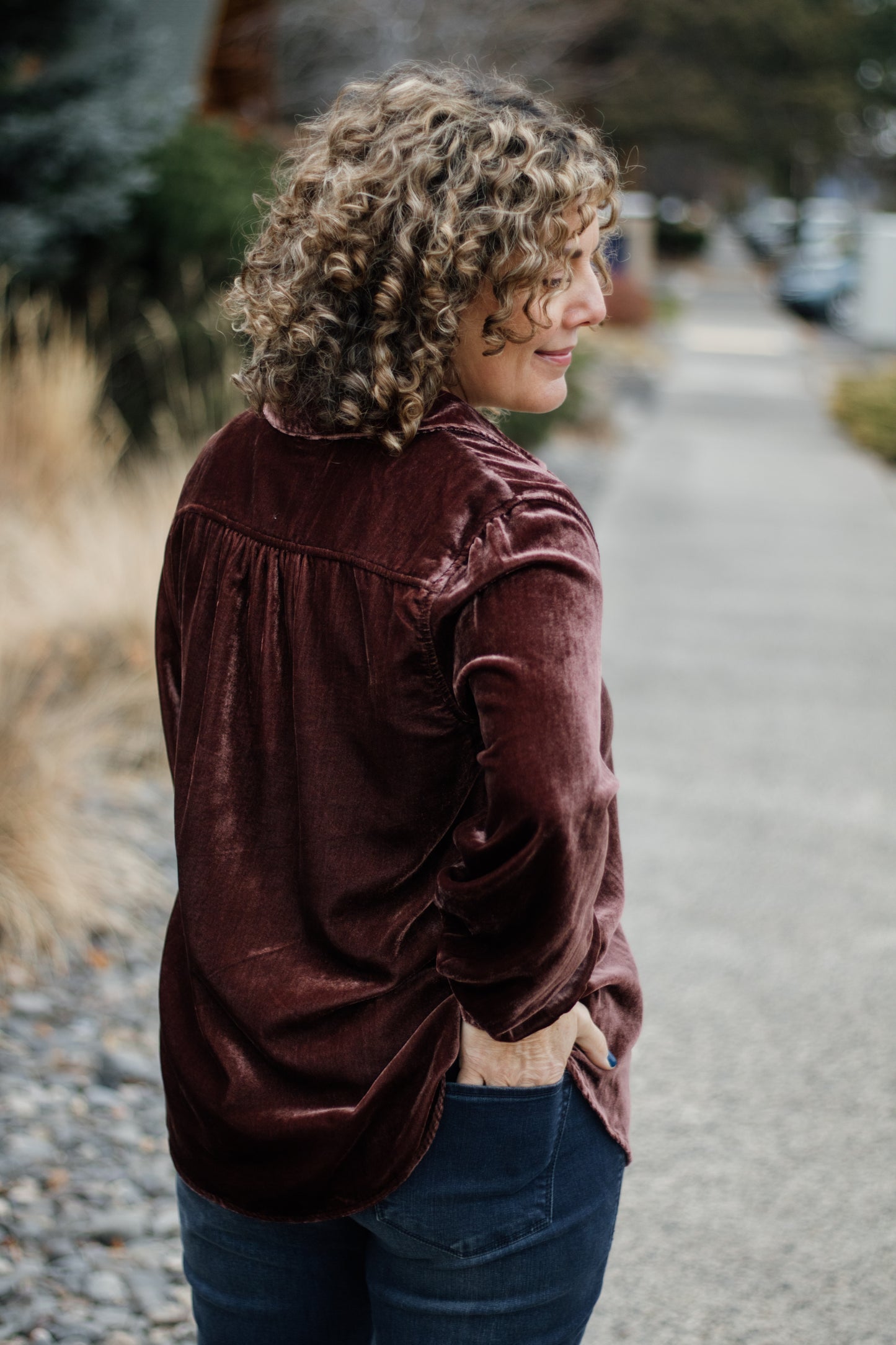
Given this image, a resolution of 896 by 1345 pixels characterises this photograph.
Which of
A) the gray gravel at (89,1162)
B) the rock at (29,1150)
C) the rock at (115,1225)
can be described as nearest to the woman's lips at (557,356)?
the gray gravel at (89,1162)

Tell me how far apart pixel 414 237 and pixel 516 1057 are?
778 millimetres

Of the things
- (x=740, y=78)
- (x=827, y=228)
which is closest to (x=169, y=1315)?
(x=740, y=78)

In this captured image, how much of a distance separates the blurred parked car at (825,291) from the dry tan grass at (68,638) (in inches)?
879

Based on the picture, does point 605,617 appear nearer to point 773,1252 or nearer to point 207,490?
point 773,1252

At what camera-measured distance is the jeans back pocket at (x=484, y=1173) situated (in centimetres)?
129

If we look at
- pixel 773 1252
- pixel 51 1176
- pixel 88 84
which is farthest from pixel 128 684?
pixel 88 84

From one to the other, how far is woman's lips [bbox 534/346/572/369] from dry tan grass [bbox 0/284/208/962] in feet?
7.94

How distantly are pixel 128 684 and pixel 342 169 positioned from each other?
3.49 m

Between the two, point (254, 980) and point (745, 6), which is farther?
point (745, 6)

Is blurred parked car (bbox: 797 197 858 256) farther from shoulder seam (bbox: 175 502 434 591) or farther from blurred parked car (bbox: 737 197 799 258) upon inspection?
shoulder seam (bbox: 175 502 434 591)

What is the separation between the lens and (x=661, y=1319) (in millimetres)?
2490

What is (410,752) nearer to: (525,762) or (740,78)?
(525,762)

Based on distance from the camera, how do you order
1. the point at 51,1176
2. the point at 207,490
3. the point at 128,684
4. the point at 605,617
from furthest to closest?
1. the point at 605,617
2. the point at 128,684
3. the point at 51,1176
4. the point at 207,490

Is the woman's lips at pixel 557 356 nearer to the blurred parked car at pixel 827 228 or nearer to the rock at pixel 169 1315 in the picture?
the rock at pixel 169 1315
